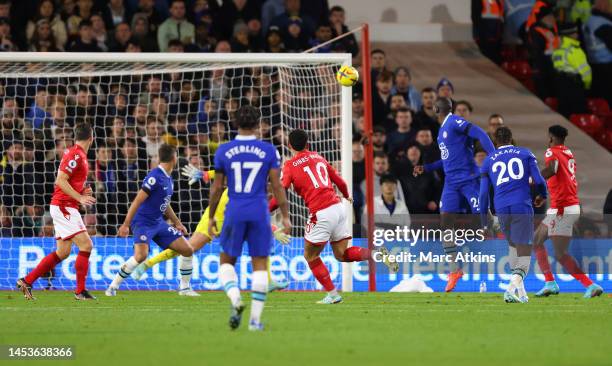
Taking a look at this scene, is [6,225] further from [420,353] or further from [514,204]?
[420,353]

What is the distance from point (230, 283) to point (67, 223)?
472cm

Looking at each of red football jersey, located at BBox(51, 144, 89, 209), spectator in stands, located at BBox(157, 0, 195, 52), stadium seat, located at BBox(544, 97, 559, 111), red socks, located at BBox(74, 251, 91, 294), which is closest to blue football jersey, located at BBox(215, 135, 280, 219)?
red football jersey, located at BBox(51, 144, 89, 209)

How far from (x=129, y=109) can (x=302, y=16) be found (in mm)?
3939

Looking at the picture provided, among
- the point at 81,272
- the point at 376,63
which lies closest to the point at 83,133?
the point at 81,272

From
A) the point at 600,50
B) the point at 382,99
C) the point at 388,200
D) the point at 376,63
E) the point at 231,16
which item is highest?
the point at 231,16

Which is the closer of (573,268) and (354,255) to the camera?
(354,255)

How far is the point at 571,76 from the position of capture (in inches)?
831

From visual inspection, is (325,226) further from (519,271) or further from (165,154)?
(165,154)

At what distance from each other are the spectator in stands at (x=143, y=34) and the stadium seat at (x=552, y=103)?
7.49 m

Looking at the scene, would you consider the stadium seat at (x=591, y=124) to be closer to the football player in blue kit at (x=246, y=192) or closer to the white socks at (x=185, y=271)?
the white socks at (x=185, y=271)

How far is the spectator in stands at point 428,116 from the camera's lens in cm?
1861

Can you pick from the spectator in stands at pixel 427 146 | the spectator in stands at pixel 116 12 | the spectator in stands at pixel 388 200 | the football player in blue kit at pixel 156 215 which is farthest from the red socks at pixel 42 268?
the spectator in stands at pixel 116 12

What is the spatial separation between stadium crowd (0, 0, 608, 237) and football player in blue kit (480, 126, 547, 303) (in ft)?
8.74

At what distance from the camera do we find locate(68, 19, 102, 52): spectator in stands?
18.3m
